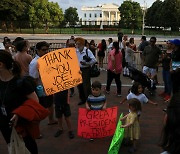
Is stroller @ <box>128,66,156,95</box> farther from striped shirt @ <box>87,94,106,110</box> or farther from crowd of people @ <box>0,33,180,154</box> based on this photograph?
striped shirt @ <box>87,94,106,110</box>

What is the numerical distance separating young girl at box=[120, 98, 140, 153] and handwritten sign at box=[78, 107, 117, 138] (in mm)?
397

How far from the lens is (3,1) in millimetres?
51312

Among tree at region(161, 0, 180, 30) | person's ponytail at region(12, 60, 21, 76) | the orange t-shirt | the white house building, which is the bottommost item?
the orange t-shirt

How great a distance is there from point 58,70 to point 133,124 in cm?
163

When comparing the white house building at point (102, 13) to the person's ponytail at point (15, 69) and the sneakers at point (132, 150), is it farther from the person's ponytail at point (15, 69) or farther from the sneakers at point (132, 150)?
the person's ponytail at point (15, 69)

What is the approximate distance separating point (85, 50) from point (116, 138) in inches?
125

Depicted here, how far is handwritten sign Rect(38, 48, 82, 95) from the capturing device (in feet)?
16.5

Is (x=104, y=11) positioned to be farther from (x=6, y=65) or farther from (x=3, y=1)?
Result: (x=6, y=65)

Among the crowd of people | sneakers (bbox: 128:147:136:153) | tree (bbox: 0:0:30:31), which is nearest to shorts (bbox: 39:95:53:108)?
the crowd of people

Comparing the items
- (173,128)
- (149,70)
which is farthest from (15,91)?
(149,70)

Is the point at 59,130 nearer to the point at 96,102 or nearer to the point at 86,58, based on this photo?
the point at 96,102

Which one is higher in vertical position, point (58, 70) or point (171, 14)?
point (171, 14)

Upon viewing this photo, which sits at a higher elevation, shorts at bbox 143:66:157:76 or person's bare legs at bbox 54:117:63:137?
shorts at bbox 143:66:157:76

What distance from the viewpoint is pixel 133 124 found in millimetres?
4918
